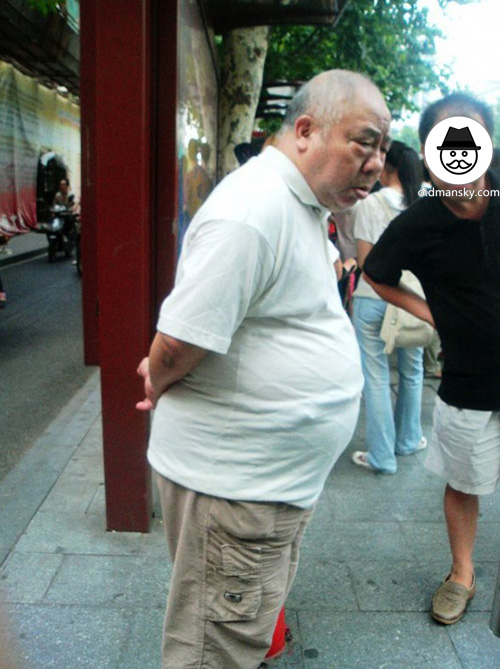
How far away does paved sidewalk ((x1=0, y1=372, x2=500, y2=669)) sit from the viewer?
99.5 inches

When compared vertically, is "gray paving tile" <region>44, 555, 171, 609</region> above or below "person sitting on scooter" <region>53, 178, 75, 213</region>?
above

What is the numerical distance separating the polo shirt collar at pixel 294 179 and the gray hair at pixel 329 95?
0.35 ft

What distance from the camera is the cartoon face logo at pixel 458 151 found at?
251 cm

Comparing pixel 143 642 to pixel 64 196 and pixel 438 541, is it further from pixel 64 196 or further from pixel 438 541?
pixel 64 196

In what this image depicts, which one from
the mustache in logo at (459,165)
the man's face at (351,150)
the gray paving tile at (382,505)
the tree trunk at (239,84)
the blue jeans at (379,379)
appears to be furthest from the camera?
the tree trunk at (239,84)

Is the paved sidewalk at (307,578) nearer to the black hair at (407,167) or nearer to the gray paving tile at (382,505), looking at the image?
the gray paving tile at (382,505)

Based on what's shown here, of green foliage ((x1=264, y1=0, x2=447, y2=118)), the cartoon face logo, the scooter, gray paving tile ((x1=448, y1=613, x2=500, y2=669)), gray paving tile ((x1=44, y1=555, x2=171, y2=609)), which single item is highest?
green foliage ((x1=264, y1=0, x2=447, y2=118))

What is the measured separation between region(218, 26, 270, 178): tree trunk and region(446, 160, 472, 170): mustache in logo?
585cm

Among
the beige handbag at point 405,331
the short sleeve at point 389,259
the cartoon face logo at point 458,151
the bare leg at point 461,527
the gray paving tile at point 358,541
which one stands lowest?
the gray paving tile at point 358,541

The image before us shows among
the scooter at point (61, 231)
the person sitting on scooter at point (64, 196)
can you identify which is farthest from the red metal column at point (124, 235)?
the person sitting on scooter at point (64, 196)

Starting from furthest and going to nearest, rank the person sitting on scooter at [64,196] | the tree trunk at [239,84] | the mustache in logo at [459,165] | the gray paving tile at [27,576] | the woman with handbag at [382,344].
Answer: the person sitting on scooter at [64,196], the tree trunk at [239,84], the woman with handbag at [382,344], the gray paving tile at [27,576], the mustache in logo at [459,165]

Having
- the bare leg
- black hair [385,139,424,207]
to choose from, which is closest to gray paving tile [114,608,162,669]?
the bare leg

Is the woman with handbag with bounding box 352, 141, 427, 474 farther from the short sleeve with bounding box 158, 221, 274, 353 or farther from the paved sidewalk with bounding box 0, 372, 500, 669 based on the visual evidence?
the short sleeve with bounding box 158, 221, 274, 353

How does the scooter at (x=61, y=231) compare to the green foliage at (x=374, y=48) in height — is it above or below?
below
